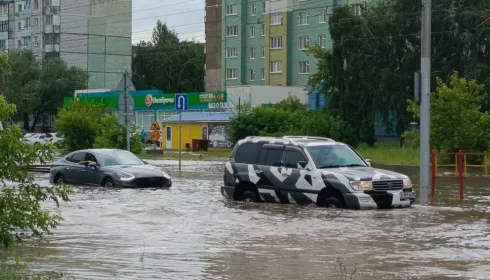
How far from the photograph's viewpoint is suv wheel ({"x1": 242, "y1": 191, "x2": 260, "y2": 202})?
22584mm

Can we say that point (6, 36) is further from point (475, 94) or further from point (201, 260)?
point (201, 260)

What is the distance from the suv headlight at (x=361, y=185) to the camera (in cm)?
2039

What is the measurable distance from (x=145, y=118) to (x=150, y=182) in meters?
65.7

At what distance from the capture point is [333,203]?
2084cm

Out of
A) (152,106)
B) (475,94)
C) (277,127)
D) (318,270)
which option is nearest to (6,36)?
(152,106)

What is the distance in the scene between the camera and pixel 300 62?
317 feet

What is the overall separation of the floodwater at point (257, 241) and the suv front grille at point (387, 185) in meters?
0.53

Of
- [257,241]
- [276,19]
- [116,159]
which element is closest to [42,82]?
[276,19]

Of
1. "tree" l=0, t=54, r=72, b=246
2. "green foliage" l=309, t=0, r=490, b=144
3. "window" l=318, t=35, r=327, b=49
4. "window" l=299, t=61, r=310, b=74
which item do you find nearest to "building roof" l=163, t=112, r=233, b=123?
"green foliage" l=309, t=0, r=490, b=144

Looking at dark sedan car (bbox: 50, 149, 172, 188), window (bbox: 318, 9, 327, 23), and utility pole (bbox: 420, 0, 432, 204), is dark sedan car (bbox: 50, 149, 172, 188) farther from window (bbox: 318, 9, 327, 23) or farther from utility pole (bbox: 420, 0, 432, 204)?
window (bbox: 318, 9, 327, 23)

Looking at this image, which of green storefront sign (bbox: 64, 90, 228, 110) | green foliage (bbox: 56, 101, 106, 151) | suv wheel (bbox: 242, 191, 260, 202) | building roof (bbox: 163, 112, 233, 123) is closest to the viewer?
suv wheel (bbox: 242, 191, 260, 202)

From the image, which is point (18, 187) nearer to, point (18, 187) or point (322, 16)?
point (18, 187)

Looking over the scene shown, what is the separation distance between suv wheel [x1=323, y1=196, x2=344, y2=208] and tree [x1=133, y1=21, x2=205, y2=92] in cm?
10989

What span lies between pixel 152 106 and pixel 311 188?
70.4 meters
